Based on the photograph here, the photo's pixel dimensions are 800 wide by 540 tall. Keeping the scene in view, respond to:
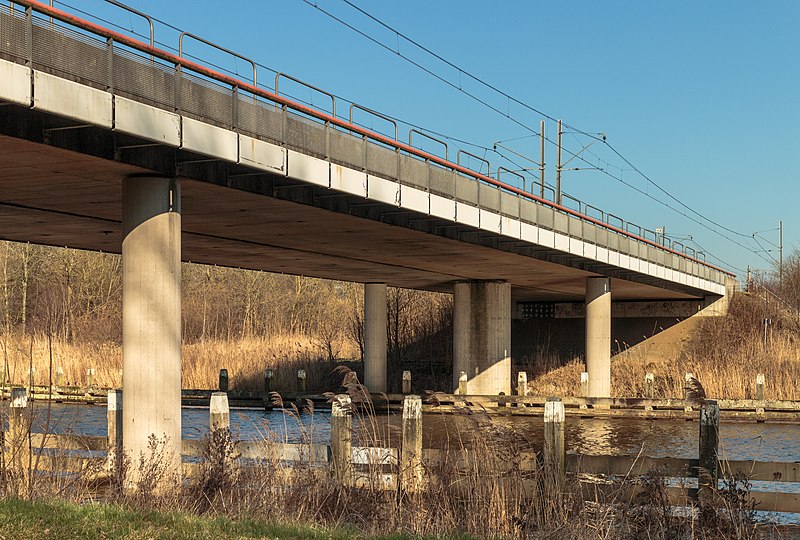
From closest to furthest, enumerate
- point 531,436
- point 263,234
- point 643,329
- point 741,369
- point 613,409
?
1. point 263,234
2. point 531,436
3. point 613,409
4. point 741,369
5. point 643,329

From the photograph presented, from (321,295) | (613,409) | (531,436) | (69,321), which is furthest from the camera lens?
(321,295)

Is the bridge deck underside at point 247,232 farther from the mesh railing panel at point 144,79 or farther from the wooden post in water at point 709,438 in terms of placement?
the wooden post in water at point 709,438

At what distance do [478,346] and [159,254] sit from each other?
83.6 feet

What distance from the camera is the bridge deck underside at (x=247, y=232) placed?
17469 mm

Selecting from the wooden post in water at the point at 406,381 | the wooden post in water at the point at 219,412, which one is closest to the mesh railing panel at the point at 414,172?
the wooden post in water at the point at 219,412

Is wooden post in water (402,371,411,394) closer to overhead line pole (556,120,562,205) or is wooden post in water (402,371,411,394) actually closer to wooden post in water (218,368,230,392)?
wooden post in water (218,368,230,392)

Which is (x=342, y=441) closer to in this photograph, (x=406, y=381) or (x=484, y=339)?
(x=406, y=381)

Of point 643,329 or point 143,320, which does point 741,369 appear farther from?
point 143,320

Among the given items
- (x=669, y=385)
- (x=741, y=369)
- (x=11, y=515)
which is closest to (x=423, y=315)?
(x=669, y=385)

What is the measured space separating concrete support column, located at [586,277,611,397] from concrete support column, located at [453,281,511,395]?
3419mm

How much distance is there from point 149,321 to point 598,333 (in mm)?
27546

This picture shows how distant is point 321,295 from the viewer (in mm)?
66000

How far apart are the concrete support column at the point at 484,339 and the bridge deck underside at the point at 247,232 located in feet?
3.24

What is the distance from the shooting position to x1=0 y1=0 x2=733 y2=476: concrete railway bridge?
45.6ft
